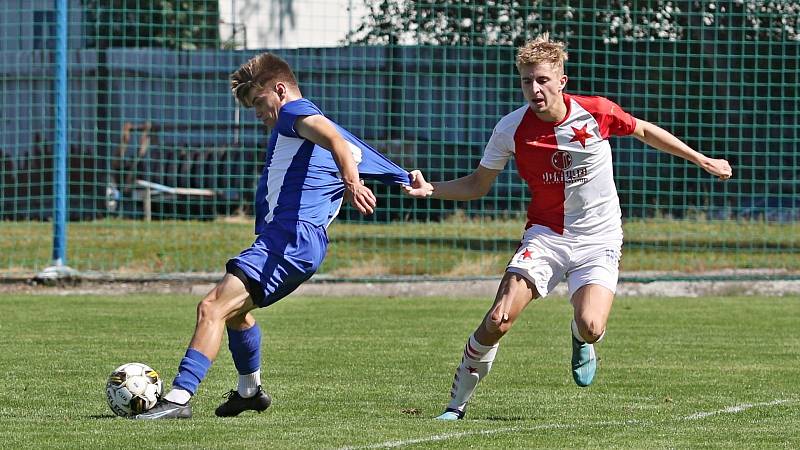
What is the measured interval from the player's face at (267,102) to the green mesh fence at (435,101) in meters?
8.92

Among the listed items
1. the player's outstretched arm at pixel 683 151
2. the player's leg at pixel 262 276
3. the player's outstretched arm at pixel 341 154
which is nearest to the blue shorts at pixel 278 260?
the player's leg at pixel 262 276

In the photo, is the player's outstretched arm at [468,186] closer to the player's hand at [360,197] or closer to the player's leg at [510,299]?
the player's leg at [510,299]

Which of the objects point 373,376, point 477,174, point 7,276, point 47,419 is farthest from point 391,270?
point 47,419

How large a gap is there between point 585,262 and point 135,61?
11.5 m

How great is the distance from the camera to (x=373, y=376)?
A: 8.52 metres

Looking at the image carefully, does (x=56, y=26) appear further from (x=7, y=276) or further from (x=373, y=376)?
(x=373, y=376)

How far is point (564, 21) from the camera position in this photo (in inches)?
651

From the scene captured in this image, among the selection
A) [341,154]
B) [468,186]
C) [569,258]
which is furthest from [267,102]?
[569,258]

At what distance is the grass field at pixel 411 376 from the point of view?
605 centimetres

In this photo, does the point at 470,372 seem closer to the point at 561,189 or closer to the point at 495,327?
the point at 495,327

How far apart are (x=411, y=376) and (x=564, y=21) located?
8.83 m

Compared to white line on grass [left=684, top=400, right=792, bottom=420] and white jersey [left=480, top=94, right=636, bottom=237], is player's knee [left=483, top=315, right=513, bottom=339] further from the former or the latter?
white line on grass [left=684, top=400, right=792, bottom=420]

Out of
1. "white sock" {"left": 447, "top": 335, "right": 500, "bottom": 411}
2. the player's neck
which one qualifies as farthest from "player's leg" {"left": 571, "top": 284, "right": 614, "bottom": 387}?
the player's neck

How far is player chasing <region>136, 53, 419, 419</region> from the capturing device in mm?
6492
